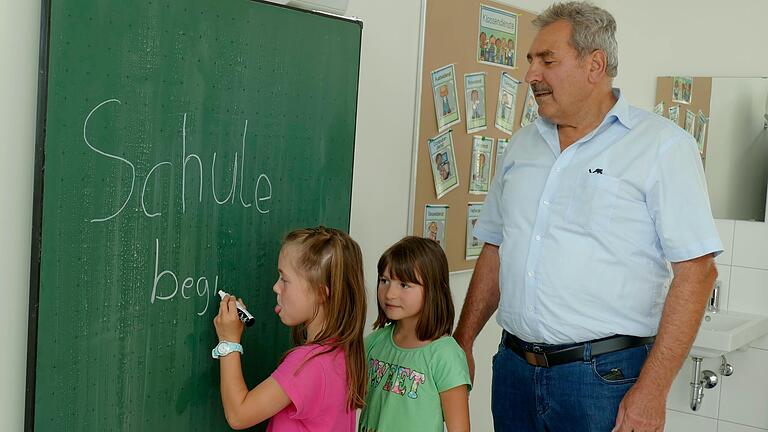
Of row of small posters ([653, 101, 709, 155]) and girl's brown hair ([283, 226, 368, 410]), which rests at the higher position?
row of small posters ([653, 101, 709, 155])

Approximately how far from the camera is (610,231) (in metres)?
1.90

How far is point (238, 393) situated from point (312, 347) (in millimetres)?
178

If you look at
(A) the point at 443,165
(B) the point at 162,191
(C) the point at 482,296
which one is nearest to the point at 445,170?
(A) the point at 443,165

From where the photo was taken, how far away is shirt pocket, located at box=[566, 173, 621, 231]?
6.23ft

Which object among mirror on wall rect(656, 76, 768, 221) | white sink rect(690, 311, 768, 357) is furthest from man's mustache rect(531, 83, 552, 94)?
mirror on wall rect(656, 76, 768, 221)

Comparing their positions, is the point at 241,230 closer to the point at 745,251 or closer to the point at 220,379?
the point at 220,379

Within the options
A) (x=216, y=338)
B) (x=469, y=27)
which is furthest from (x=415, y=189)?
(x=216, y=338)

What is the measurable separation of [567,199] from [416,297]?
0.41m

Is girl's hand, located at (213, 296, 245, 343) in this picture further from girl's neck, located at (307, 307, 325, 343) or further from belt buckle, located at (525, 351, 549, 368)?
belt buckle, located at (525, 351, 549, 368)

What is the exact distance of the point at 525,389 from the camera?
79.4 inches

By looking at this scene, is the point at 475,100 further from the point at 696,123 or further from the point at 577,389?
the point at 577,389

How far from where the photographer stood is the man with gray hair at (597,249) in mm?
1819

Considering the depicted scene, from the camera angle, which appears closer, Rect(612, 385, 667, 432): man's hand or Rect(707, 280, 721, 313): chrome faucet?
Rect(612, 385, 667, 432): man's hand

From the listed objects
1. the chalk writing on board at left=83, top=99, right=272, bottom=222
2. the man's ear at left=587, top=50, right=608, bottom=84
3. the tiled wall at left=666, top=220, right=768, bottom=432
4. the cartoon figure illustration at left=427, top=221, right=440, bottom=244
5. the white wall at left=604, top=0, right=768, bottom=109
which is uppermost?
the white wall at left=604, top=0, right=768, bottom=109
